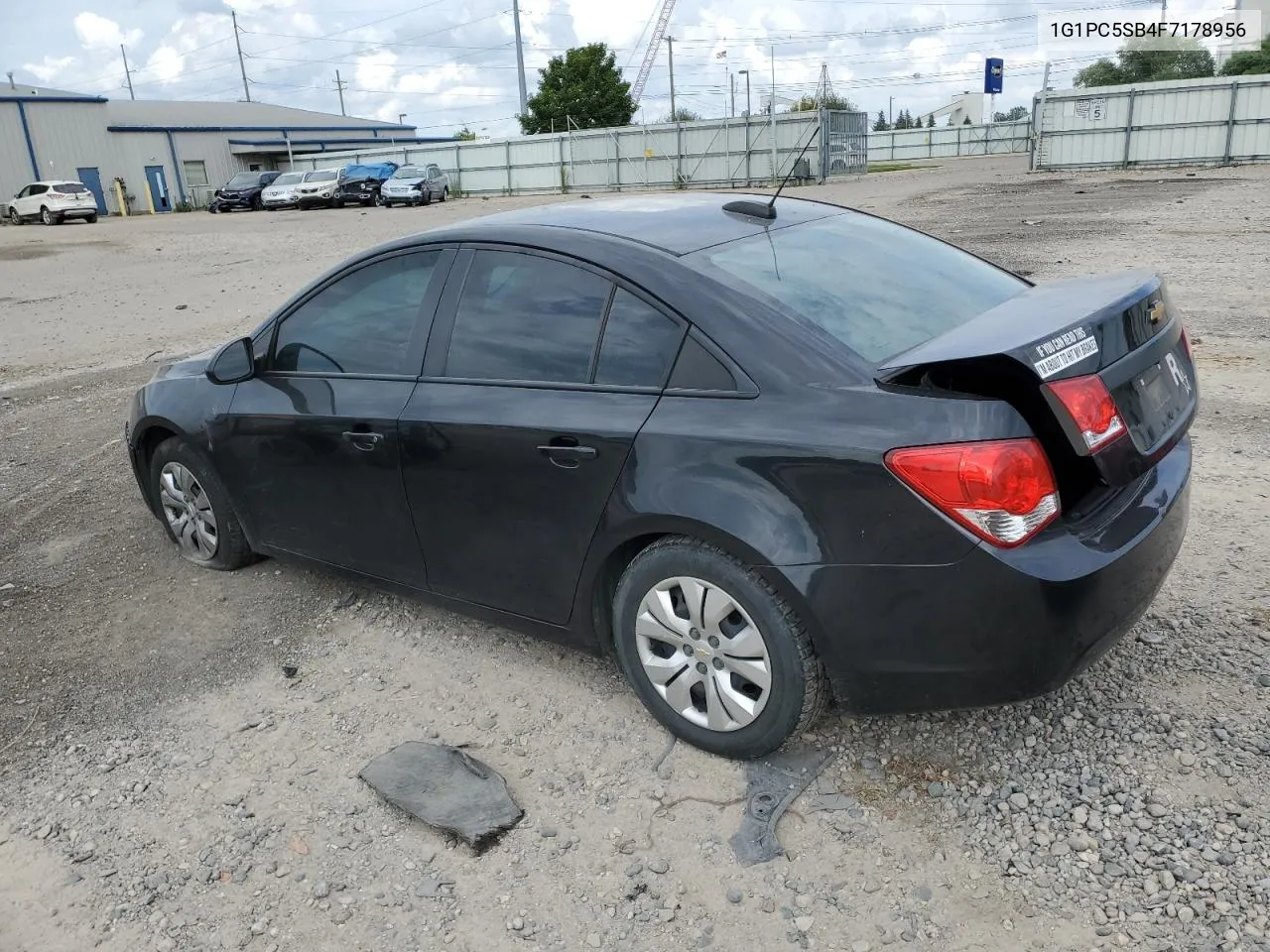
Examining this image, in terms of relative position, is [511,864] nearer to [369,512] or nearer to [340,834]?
[340,834]

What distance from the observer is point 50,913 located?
104 inches

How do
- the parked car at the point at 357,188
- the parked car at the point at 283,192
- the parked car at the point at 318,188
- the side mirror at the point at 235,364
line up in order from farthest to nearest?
the parked car at the point at 283,192, the parked car at the point at 318,188, the parked car at the point at 357,188, the side mirror at the point at 235,364

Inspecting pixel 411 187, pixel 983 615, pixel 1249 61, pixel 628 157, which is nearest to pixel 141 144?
pixel 411 187

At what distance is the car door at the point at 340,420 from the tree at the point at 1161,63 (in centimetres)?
7459

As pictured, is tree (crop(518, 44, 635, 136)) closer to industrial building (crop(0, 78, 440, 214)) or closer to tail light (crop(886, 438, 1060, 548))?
industrial building (crop(0, 78, 440, 214))

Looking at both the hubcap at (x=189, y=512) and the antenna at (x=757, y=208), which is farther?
the hubcap at (x=189, y=512)

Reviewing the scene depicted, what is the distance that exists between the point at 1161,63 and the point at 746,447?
81816 millimetres

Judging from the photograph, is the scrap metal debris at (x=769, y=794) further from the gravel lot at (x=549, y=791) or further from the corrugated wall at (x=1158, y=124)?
the corrugated wall at (x=1158, y=124)

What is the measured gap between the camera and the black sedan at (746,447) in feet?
8.20

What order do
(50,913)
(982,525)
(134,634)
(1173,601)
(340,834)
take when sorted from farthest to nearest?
(134,634) → (1173,601) → (340,834) → (50,913) → (982,525)

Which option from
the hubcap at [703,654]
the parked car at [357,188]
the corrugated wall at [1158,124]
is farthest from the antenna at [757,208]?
the parked car at [357,188]

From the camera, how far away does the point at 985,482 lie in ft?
7.95

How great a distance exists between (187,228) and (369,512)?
103ft

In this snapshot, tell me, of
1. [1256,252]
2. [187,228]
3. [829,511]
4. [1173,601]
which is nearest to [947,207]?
[1256,252]
